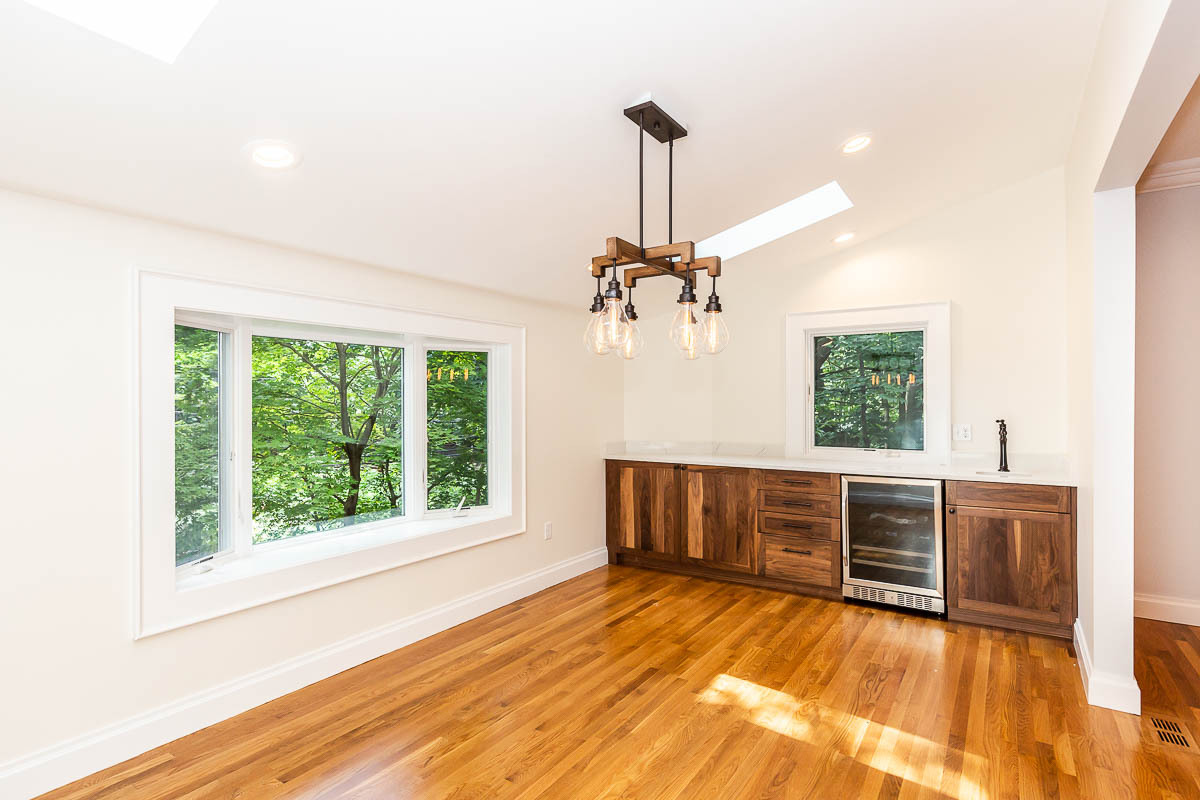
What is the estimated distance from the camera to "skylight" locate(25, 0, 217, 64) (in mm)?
1553

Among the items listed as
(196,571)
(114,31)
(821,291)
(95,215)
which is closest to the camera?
(114,31)

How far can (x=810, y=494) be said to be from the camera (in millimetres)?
4133

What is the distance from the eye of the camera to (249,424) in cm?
302

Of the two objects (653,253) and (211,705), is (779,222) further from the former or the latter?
(211,705)

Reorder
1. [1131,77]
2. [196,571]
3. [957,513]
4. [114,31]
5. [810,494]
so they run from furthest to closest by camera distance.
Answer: [810,494] → [957,513] → [196,571] → [1131,77] → [114,31]

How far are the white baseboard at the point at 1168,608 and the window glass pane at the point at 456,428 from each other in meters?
4.02

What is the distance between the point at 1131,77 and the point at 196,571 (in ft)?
12.6

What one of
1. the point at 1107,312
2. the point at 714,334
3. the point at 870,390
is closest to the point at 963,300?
the point at 870,390

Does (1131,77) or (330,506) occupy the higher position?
(1131,77)

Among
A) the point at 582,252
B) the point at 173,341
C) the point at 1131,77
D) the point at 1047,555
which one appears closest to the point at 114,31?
the point at 173,341

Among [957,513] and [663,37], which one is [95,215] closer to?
[663,37]

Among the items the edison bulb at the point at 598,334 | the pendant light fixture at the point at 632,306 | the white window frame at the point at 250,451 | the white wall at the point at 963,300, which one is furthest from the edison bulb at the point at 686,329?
the white wall at the point at 963,300

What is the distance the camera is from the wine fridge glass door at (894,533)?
373cm

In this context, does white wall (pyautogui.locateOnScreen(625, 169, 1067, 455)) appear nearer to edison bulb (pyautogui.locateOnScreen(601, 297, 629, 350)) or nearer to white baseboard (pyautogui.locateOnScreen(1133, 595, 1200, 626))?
white baseboard (pyautogui.locateOnScreen(1133, 595, 1200, 626))
